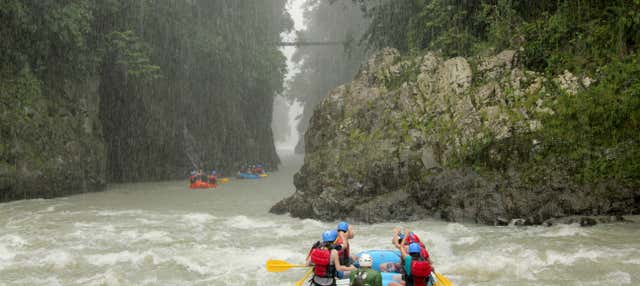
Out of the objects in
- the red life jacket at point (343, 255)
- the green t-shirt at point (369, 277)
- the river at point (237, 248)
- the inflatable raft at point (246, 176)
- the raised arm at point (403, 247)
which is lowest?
the inflatable raft at point (246, 176)

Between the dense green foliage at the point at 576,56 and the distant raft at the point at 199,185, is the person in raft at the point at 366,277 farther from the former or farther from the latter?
the distant raft at the point at 199,185

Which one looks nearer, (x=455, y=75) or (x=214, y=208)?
(x=455, y=75)

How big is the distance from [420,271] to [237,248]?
554 centimetres

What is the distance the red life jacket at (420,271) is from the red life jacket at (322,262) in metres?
1.23

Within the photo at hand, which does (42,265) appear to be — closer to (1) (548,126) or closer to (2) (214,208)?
(2) (214,208)

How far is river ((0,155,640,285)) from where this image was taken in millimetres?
9773

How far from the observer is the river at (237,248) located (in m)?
9.77

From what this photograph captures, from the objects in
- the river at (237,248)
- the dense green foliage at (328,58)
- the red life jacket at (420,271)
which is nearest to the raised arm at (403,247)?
the red life jacket at (420,271)

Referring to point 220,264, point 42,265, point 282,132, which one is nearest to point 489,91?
point 220,264

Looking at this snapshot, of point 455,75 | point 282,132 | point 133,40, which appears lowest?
point 282,132

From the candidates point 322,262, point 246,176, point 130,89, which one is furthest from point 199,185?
point 322,262

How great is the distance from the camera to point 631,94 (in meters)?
12.9

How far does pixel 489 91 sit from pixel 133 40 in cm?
1645

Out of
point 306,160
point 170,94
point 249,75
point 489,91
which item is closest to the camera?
point 489,91
